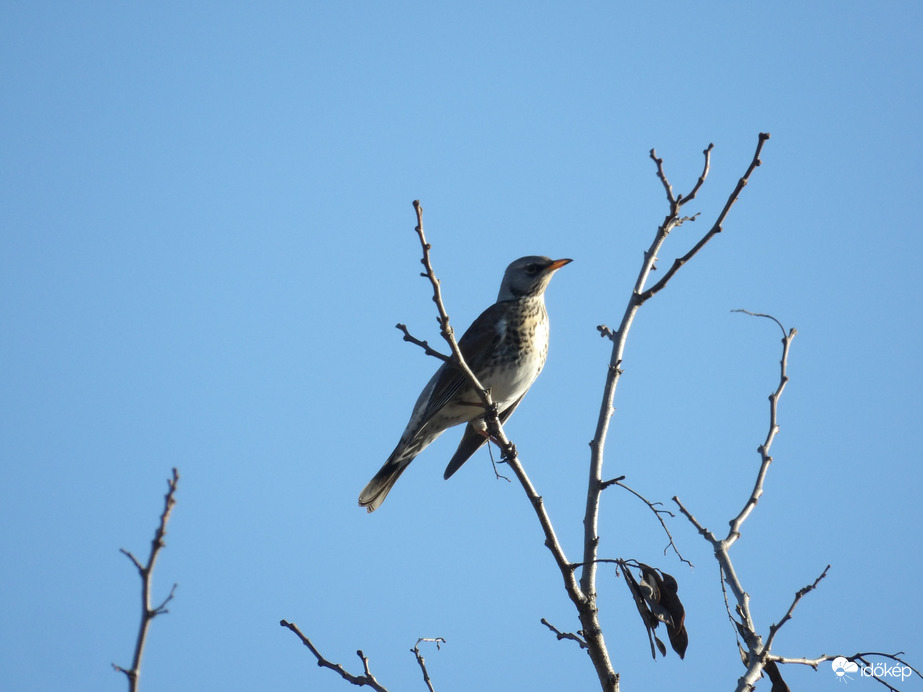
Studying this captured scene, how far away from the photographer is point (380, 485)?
21.4 feet

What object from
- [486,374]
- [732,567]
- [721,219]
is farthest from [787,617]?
[486,374]

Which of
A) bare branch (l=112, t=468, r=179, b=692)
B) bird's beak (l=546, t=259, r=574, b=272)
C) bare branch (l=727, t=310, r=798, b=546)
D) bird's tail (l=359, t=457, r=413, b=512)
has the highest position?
bird's beak (l=546, t=259, r=574, b=272)

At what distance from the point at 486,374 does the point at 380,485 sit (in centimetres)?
115

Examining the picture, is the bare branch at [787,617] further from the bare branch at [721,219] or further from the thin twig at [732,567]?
the bare branch at [721,219]

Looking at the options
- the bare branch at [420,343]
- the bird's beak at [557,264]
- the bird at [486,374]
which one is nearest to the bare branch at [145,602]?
the bare branch at [420,343]

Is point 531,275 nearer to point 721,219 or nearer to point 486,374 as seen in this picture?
point 486,374

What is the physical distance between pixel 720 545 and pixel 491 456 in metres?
1.18

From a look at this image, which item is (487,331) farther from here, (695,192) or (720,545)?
(720,545)

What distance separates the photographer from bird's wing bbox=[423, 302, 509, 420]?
6344 mm

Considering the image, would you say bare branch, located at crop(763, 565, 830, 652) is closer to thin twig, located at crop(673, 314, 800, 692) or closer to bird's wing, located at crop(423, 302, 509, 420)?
thin twig, located at crop(673, 314, 800, 692)

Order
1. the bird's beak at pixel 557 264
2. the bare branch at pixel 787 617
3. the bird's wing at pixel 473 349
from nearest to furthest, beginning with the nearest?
the bare branch at pixel 787 617 < the bird's wing at pixel 473 349 < the bird's beak at pixel 557 264

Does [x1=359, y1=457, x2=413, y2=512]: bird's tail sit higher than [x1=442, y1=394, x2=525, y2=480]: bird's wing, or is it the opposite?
[x1=442, y1=394, x2=525, y2=480]: bird's wing

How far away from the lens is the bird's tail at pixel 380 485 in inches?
254

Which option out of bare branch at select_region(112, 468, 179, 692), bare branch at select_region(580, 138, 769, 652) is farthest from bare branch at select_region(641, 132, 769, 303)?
bare branch at select_region(112, 468, 179, 692)
